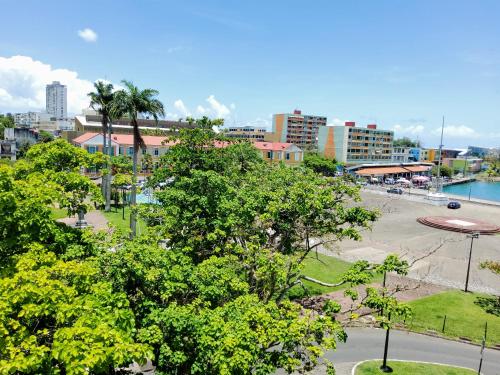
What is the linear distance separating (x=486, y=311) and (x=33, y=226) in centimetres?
2743

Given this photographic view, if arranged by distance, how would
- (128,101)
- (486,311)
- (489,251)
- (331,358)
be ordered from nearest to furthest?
(331,358)
(486,311)
(128,101)
(489,251)

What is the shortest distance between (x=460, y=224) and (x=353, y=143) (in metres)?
65.8

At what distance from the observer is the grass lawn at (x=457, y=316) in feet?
77.8

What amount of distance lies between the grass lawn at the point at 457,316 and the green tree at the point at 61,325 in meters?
20.7

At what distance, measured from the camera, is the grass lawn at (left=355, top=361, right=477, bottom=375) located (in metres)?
19.2

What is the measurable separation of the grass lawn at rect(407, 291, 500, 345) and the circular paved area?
22.3 meters

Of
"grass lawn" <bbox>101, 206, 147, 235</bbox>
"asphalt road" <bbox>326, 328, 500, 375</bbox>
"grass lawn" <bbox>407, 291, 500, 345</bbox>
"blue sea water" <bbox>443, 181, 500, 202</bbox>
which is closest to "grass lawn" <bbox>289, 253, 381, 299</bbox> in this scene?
"asphalt road" <bbox>326, 328, 500, 375</bbox>

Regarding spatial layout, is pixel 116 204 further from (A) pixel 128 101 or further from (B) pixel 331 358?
(B) pixel 331 358

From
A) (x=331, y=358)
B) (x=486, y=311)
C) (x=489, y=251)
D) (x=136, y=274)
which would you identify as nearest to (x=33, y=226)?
(x=136, y=274)

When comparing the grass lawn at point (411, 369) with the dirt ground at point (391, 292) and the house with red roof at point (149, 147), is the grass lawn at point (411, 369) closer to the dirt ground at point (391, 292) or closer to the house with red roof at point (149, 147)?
the dirt ground at point (391, 292)

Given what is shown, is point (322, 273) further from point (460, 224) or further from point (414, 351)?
point (460, 224)

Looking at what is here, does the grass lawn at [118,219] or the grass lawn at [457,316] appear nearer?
the grass lawn at [457,316]

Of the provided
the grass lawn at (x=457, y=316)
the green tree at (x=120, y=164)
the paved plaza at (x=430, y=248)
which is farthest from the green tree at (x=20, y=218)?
Result: the grass lawn at (x=457, y=316)

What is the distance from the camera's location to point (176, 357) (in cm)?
1014
